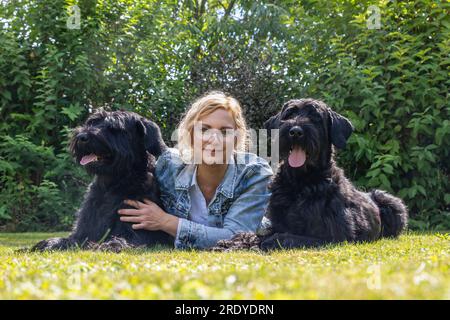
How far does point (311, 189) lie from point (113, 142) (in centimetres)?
152

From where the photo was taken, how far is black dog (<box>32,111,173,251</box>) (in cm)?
446

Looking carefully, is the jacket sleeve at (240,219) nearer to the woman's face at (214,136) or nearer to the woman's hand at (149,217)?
the woman's hand at (149,217)

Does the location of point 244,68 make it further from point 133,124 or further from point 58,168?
point 133,124

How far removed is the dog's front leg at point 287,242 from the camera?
14.0 feet

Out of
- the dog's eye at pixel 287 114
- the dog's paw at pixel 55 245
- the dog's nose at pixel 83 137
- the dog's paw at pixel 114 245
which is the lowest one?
the dog's paw at pixel 55 245

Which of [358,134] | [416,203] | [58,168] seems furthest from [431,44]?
[58,168]

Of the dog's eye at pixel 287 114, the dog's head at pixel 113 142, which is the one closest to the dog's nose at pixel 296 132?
the dog's eye at pixel 287 114

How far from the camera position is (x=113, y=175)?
4574mm

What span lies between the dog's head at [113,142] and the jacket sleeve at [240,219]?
618 mm

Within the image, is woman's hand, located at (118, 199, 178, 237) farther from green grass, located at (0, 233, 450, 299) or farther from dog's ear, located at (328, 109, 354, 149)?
dog's ear, located at (328, 109, 354, 149)

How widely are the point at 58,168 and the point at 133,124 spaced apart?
10.1ft

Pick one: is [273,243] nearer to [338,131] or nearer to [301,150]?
[301,150]

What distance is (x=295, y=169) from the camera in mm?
4613

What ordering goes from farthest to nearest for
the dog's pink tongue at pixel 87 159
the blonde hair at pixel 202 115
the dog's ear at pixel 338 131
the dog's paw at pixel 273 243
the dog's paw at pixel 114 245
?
the blonde hair at pixel 202 115, the dog's ear at pixel 338 131, the dog's pink tongue at pixel 87 159, the dog's paw at pixel 273 243, the dog's paw at pixel 114 245
